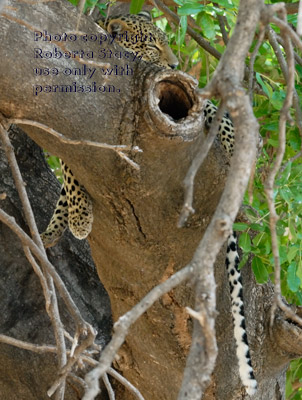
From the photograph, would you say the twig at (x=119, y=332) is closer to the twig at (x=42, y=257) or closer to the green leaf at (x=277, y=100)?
the twig at (x=42, y=257)

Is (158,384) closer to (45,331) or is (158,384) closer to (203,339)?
(45,331)

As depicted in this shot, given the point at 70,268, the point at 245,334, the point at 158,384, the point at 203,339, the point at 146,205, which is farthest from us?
the point at 70,268

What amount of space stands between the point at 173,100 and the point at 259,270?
915 millimetres

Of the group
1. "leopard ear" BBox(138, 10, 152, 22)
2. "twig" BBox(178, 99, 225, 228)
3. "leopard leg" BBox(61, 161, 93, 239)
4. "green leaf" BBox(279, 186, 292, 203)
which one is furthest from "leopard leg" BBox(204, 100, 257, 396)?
"twig" BBox(178, 99, 225, 228)

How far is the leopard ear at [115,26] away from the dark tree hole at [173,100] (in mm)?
1746

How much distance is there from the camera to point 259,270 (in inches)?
119

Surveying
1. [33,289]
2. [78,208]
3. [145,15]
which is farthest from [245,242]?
[145,15]

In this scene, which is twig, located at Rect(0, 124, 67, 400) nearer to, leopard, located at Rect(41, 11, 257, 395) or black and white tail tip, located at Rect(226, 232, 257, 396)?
leopard, located at Rect(41, 11, 257, 395)

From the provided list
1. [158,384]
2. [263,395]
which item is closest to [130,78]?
[158,384]

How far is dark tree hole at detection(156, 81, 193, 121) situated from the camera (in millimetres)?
2432

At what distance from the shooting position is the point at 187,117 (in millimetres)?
Answer: 2414

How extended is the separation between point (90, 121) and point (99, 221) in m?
0.52

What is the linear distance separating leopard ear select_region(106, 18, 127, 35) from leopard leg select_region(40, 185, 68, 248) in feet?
3.85

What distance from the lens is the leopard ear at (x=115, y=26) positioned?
414 cm
